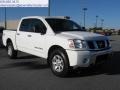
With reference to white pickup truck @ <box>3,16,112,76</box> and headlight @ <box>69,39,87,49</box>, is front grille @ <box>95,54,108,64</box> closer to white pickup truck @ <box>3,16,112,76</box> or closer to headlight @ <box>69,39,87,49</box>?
white pickup truck @ <box>3,16,112,76</box>

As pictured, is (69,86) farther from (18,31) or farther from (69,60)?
(18,31)

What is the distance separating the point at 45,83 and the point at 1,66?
10.7 feet

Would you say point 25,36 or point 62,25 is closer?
point 62,25

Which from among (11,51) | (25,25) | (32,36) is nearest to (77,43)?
(32,36)

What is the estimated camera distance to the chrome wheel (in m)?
8.47

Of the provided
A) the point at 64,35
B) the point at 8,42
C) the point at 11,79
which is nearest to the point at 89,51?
the point at 64,35

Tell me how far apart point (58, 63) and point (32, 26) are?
7.64ft

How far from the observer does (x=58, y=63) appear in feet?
28.0

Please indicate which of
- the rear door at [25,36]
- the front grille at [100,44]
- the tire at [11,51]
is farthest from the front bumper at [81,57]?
the tire at [11,51]

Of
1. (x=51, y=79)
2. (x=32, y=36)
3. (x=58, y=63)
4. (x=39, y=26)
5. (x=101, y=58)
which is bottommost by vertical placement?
(x=51, y=79)

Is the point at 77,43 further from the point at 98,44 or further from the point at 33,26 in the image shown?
→ the point at 33,26

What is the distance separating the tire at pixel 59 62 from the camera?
8.28 meters

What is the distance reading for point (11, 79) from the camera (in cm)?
809

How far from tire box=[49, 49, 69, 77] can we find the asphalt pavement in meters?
0.18
